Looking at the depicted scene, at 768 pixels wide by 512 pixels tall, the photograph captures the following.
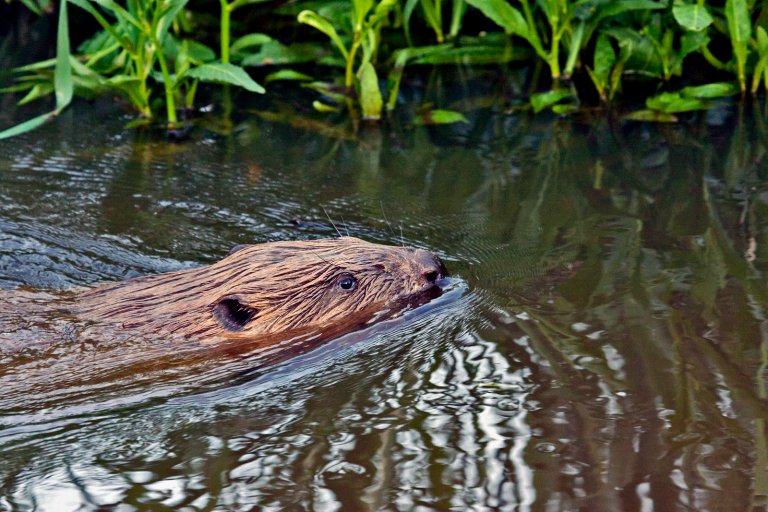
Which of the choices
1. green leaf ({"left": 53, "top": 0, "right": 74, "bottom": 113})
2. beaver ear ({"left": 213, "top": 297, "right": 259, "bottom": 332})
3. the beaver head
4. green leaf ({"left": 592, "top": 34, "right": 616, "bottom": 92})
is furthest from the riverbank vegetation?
beaver ear ({"left": 213, "top": 297, "right": 259, "bottom": 332})

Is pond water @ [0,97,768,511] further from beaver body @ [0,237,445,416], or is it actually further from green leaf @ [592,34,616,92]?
green leaf @ [592,34,616,92]

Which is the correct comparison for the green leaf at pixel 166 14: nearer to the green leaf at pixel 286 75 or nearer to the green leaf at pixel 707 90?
the green leaf at pixel 286 75

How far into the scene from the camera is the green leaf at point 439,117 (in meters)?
6.95

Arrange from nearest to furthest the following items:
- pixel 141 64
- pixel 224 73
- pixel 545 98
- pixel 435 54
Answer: pixel 224 73, pixel 141 64, pixel 545 98, pixel 435 54

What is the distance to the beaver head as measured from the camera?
14.2ft

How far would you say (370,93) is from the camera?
6.97 m

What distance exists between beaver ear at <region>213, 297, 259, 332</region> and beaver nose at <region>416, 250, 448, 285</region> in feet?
2.50

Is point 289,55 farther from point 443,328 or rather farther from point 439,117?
point 443,328

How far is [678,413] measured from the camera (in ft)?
11.4

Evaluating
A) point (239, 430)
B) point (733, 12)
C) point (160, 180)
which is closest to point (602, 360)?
point (239, 430)

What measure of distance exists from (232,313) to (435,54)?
3.86 metres

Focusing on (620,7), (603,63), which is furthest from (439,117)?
(620,7)

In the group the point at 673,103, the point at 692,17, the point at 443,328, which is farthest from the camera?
the point at 673,103

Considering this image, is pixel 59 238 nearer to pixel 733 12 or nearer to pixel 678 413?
pixel 678 413
